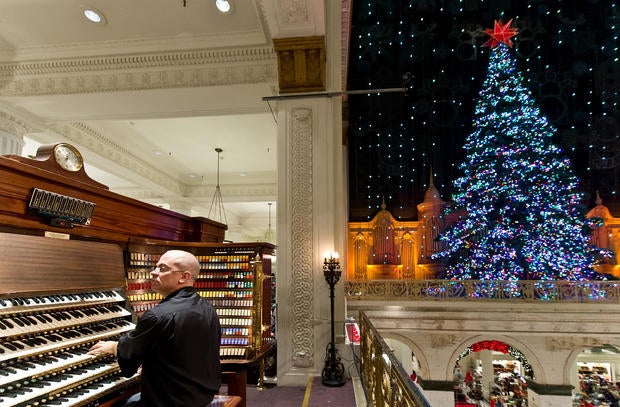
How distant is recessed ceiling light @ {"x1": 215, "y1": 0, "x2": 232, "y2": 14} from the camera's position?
5660 mm

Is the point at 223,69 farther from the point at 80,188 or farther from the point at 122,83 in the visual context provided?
the point at 80,188

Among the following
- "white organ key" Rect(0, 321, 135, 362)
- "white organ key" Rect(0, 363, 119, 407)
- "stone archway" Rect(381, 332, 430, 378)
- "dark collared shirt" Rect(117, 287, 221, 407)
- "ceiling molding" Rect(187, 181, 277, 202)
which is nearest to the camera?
"white organ key" Rect(0, 363, 119, 407)

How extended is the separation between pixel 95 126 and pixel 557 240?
12.1 meters

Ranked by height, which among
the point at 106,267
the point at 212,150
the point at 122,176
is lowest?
the point at 106,267

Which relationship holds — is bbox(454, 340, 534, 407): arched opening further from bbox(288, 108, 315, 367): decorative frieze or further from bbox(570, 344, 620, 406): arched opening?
bbox(288, 108, 315, 367): decorative frieze

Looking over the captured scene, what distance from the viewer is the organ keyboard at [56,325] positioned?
1966 mm

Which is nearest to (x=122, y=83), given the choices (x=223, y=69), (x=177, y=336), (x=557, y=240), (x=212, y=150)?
(x=223, y=69)

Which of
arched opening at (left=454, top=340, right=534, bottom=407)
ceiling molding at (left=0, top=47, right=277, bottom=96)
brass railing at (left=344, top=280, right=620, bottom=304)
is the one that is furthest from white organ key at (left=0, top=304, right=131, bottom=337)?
arched opening at (left=454, top=340, right=534, bottom=407)

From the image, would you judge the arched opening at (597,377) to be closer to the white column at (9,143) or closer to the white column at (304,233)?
the white column at (304,233)

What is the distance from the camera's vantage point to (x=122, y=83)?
693 centimetres

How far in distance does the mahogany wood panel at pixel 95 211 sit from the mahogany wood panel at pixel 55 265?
148 millimetres

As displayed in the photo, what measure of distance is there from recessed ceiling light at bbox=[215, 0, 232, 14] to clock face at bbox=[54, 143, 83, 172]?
12.2ft

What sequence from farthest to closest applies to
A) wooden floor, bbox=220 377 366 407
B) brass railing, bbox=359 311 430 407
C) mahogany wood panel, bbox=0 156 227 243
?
wooden floor, bbox=220 377 366 407 → mahogany wood panel, bbox=0 156 227 243 → brass railing, bbox=359 311 430 407

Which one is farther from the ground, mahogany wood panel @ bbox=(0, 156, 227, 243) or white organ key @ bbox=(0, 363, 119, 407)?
mahogany wood panel @ bbox=(0, 156, 227, 243)
